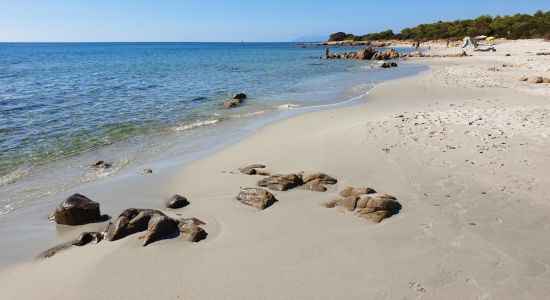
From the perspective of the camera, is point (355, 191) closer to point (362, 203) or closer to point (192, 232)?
point (362, 203)

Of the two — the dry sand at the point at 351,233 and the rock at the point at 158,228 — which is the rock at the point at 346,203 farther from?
the rock at the point at 158,228

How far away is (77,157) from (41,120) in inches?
237

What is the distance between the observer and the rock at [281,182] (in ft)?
24.5

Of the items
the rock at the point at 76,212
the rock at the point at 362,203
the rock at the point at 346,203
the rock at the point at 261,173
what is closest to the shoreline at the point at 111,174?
the rock at the point at 76,212

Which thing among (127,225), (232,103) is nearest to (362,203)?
(127,225)

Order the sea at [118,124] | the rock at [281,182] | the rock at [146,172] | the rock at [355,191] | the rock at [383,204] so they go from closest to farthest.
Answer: the rock at [383,204], the rock at [355,191], the rock at [281,182], the rock at [146,172], the sea at [118,124]

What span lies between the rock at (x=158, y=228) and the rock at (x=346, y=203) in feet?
8.61

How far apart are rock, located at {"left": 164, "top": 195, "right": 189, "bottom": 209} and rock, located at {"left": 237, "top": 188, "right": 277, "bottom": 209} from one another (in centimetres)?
100

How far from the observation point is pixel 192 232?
5.73 meters

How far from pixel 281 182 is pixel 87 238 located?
3.52 m

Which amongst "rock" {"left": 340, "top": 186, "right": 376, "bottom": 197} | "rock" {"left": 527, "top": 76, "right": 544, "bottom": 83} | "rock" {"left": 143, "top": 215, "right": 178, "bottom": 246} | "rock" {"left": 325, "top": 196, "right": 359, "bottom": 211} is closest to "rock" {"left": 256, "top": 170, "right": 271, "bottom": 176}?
"rock" {"left": 340, "top": 186, "right": 376, "bottom": 197}

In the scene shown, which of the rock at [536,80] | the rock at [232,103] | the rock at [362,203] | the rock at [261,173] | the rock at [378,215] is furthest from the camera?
the rock at [232,103]

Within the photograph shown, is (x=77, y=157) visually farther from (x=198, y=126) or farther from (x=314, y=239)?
(x=314, y=239)

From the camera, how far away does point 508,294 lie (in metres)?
4.20
